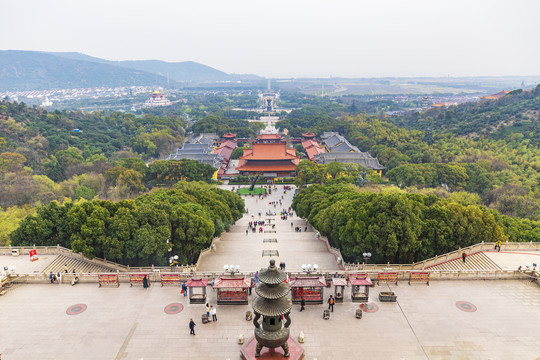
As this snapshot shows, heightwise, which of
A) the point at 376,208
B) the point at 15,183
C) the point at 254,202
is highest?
the point at 376,208

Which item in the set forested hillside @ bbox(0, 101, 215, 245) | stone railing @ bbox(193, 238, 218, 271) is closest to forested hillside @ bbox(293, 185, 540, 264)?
stone railing @ bbox(193, 238, 218, 271)

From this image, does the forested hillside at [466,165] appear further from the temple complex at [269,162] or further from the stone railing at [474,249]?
the temple complex at [269,162]

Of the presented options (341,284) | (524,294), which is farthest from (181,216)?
(524,294)

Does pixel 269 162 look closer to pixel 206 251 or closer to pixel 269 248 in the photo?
pixel 269 248

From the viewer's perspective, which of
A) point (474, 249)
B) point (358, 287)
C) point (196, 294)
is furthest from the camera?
point (474, 249)

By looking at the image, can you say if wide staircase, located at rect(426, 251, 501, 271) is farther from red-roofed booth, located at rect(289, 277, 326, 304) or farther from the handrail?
red-roofed booth, located at rect(289, 277, 326, 304)

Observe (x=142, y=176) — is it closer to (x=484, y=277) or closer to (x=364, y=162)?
(x=364, y=162)

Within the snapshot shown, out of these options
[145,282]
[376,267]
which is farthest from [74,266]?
[376,267]
